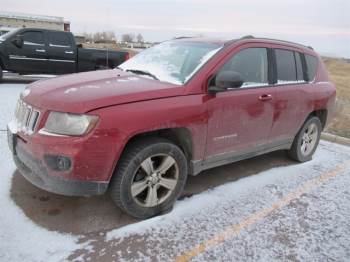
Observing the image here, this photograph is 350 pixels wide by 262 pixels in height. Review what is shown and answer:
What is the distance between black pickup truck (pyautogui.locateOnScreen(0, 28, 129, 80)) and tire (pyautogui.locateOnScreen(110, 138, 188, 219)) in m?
8.43

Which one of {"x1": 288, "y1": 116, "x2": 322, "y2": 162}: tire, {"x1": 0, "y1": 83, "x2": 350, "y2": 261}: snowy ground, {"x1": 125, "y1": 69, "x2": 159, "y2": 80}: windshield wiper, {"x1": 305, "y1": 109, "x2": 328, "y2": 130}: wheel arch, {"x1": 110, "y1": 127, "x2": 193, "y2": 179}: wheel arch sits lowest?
{"x1": 0, "y1": 83, "x2": 350, "y2": 261}: snowy ground

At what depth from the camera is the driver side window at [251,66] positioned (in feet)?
12.4

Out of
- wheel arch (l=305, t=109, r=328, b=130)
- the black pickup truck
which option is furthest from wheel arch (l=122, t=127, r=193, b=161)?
the black pickup truck

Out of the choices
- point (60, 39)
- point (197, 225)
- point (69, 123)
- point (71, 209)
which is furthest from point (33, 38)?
point (197, 225)

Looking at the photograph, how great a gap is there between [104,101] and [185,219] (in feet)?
4.69

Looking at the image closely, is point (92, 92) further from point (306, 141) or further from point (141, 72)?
point (306, 141)

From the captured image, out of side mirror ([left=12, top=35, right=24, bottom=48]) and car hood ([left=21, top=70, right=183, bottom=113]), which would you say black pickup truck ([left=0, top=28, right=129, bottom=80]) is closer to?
side mirror ([left=12, top=35, right=24, bottom=48])

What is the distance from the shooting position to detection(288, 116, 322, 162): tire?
16.6 ft

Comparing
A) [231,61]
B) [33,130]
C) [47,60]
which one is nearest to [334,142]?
[231,61]

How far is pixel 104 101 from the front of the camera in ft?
9.18

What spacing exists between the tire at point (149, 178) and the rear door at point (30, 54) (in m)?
9.02

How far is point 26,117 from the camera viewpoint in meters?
3.08

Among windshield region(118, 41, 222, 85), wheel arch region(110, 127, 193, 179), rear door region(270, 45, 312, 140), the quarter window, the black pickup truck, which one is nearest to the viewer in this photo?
wheel arch region(110, 127, 193, 179)

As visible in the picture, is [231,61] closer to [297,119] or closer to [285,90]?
[285,90]
